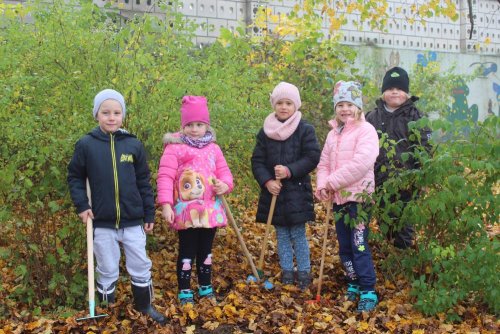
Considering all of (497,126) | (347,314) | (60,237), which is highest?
(497,126)

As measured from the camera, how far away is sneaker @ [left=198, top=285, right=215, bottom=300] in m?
4.97

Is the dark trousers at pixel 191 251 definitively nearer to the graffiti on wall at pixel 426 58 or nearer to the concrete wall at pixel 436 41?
the concrete wall at pixel 436 41

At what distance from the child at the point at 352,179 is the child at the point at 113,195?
4.68 ft

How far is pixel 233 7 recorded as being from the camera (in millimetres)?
11875

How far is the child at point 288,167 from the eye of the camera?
16.8ft

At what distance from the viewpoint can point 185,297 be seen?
4.87 metres

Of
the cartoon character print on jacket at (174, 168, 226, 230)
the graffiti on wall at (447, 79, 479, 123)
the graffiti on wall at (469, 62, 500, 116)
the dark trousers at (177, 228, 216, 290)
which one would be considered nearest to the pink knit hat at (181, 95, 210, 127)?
the cartoon character print on jacket at (174, 168, 226, 230)

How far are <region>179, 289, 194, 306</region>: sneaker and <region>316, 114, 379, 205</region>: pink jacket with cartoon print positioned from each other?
1.27 metres

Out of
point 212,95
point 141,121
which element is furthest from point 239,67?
point 141,121

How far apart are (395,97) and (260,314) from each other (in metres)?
2.20

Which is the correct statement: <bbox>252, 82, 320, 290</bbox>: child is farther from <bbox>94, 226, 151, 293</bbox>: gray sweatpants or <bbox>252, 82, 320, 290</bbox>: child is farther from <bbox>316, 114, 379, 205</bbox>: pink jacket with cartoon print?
<bbox>94, 226, 151, 293</bbox>: gray sweatpants

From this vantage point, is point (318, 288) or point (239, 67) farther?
point (239, 67)

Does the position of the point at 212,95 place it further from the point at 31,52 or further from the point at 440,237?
the point at 440,237

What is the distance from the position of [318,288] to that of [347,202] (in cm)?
72
